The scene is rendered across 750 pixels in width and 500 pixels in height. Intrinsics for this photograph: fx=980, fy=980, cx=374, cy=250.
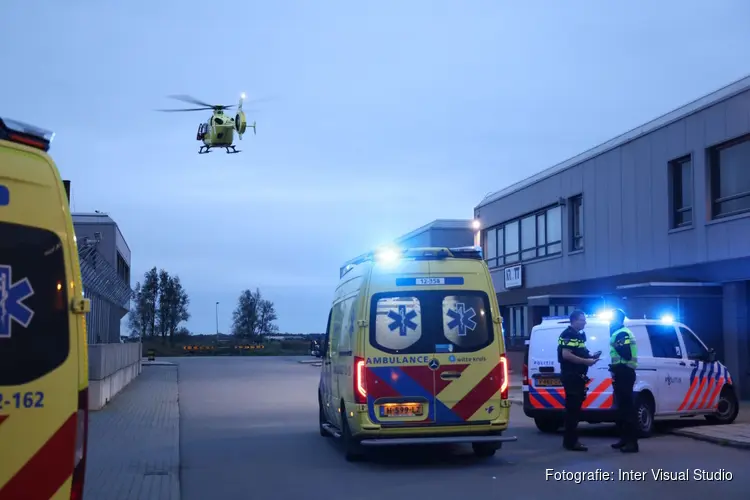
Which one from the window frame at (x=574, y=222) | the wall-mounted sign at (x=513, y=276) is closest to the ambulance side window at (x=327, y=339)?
the window frame at (x=574, y=222)

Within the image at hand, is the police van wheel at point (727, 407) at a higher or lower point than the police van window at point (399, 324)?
lower

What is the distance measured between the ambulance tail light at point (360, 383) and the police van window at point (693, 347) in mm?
6579

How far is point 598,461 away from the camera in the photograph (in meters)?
12.4

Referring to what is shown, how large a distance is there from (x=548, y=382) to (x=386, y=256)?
4.38m

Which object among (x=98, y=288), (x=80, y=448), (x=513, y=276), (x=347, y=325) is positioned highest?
(x=513, y=276)

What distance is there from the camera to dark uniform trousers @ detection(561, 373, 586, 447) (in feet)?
44.4

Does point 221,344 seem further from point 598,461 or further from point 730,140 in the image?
point 598,461

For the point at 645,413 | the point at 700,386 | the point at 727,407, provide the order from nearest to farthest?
1. the point at 645,413
2. the point at 700,386
3. the point at 727,407

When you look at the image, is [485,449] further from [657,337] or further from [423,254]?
[657,337]

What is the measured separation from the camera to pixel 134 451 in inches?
573

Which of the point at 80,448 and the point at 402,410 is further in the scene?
the point at 402,410

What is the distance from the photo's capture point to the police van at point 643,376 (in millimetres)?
15109

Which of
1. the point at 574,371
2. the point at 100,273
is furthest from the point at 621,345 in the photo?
the point at 100,273

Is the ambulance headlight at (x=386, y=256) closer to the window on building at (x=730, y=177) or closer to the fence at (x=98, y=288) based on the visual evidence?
the fence at (x=98, y=288)
